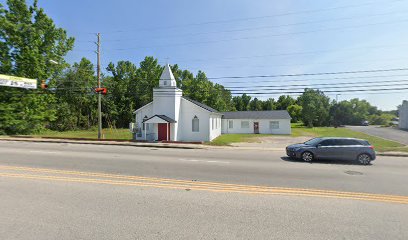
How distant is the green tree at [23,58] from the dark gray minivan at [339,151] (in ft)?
115

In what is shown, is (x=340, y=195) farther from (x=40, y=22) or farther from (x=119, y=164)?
(x=40, y=22)

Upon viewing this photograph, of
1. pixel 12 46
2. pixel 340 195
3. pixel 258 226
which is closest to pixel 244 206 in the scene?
pixel 258 226

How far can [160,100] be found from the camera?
89.8ft

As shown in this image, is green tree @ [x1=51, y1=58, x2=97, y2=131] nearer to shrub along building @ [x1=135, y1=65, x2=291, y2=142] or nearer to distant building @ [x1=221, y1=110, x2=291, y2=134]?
shrub along building @ [x1=135, y1=65, x2=291, y2=142]

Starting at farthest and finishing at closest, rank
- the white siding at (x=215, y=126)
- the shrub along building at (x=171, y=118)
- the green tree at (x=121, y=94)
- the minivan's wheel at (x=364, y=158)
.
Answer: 1. the green tree at (x=121, y=94)
2. the white siding at (x=215, y=126)
3. the shrub along building at (x=171, y=118)
4. the minivan's wheel at (x=364, y=158)

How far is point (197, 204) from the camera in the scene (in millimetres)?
5785

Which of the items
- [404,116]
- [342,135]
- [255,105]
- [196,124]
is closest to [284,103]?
[255,105]

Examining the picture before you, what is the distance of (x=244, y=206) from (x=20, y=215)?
5169 millimetres

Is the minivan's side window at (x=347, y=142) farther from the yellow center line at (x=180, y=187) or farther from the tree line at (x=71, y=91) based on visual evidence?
the tree line at (x=71, y=91)

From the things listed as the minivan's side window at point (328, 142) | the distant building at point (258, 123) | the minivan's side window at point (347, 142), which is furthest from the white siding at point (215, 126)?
the minivan's side window at point (347, 142)

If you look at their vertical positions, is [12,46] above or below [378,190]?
above

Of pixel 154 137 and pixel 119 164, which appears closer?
pixel 119 164

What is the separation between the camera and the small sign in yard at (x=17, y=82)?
27688mm

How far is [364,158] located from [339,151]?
1.43 m
